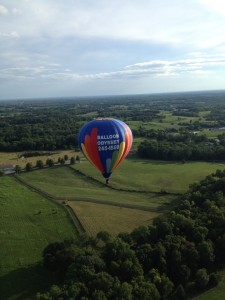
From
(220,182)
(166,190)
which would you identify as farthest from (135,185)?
(220,182)

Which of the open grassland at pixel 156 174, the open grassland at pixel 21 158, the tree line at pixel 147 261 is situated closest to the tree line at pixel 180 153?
the open grassland at pixel 156 174

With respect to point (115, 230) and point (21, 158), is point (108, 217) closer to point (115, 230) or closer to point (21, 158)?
point (115, 230)

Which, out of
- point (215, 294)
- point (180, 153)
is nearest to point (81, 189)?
point (180, 153)

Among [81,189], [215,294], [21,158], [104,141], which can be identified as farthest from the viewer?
[21,158]

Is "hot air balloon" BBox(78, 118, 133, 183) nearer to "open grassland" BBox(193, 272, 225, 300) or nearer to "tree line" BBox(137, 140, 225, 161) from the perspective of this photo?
"open grassland" BBox(193, 272, 225, 300)

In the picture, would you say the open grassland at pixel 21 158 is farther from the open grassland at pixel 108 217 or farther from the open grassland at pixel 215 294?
the open grassland at pixel 215 294
